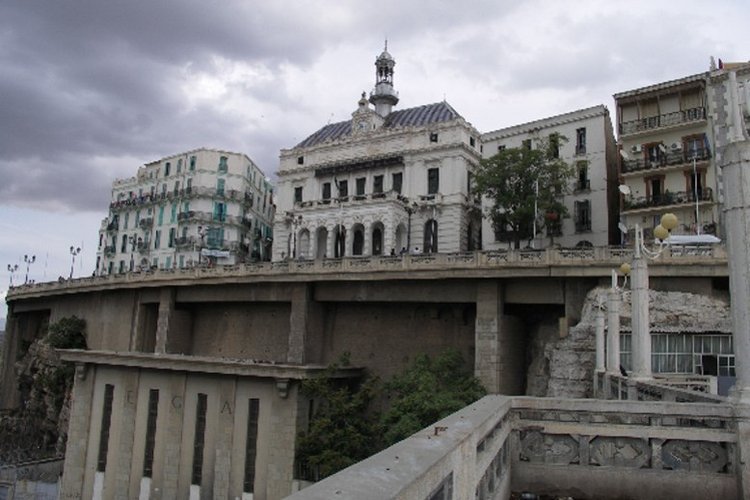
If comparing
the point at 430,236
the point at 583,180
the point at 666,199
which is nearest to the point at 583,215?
the point at 583,180

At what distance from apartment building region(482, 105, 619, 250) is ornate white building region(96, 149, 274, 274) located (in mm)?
33378

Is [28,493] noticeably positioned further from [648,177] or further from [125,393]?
[648,177]

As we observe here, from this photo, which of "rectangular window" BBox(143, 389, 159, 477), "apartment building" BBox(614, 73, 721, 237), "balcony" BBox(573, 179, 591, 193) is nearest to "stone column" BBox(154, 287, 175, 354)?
"rectangular window" BBox(143, 389, 159, 477)

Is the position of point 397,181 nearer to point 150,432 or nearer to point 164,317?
point 164,317

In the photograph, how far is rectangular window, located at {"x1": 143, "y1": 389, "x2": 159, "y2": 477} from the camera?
31.2m

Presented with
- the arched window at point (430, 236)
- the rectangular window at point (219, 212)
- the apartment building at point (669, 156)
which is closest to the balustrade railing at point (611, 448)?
the apartment building at point (669, 156)

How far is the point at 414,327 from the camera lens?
34.9 m

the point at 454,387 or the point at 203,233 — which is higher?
the point at 203,233

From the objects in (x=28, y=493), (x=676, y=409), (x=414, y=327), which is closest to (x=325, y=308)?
(x=414, y=327)

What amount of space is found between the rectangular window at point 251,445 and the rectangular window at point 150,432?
225 inches

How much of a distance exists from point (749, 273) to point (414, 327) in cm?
2703

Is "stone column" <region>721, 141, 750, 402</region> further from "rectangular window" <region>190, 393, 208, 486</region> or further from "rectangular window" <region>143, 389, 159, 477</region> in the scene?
"rectangular window" <region>143, 389, 159, 477</region>

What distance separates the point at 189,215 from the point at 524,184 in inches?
1540

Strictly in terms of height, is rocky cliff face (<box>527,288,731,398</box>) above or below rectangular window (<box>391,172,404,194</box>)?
below
